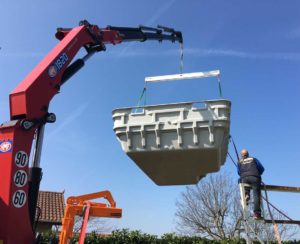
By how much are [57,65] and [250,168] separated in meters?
4.02

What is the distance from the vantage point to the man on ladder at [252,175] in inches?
275

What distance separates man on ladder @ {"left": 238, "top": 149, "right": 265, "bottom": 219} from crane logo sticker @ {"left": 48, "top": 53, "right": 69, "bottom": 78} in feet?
12.8

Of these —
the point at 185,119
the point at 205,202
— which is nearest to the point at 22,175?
the point at 185,119

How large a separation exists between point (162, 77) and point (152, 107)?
0.79 meters

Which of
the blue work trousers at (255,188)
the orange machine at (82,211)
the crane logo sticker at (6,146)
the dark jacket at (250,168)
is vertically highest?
the dark jacket at (250,168)

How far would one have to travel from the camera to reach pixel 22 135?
5387mm

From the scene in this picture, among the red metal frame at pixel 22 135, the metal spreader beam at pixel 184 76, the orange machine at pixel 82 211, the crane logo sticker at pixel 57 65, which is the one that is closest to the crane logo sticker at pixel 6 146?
the red metal frame at pixel 22 135

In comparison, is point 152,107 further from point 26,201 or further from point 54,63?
point 26,201

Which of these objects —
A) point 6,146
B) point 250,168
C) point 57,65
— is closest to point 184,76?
point 250,168

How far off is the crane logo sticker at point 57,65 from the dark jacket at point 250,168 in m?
3.90

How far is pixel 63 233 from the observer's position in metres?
6.54

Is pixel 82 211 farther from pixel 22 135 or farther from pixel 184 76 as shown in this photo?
pixel 184 76

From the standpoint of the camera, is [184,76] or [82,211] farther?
[184,76]

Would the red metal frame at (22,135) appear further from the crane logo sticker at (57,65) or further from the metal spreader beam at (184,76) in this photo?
the metal spreader beam at (184,76)
